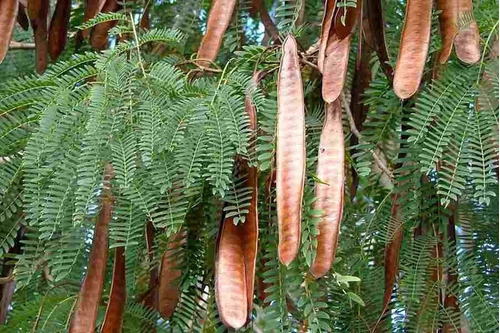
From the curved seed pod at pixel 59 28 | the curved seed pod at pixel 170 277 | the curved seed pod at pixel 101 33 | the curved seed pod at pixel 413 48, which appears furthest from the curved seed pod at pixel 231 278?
the curved seed pod at pixel 59 28

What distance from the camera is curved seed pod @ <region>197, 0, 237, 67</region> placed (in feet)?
7.35

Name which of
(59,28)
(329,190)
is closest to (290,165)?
(329,190)

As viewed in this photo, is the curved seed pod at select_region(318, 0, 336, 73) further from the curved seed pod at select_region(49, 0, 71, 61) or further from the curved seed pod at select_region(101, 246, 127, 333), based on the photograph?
the curved seed pod at select_region(49, 0, 71, 61)

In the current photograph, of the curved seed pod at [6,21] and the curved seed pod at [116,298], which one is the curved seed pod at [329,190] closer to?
the curved seed pod at [116,298]

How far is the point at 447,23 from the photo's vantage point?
198 cm

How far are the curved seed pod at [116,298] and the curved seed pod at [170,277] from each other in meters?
0.08

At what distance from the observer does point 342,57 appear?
1882mm

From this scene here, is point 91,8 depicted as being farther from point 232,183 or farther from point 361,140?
point 232,183

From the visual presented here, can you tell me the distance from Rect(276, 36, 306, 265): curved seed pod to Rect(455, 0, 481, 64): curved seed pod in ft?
1.10

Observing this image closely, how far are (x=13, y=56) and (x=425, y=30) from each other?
136 centimetres

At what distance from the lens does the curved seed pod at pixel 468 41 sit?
1.96m

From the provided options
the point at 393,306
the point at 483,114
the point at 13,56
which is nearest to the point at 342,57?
the point at 483,114

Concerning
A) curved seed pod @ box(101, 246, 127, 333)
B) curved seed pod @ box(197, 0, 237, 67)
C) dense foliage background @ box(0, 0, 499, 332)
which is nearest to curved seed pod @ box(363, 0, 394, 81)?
dense foliage background @ box(0, 0, 499, 332)

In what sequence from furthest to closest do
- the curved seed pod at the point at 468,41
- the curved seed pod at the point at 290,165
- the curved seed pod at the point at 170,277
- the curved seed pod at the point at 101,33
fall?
the curved seed pod at the point at 101,33 < the curved seed pod at the point at 170,277 < the curved seed pod at the point at 468,41 < the curved seed pod at the point at 290,165
